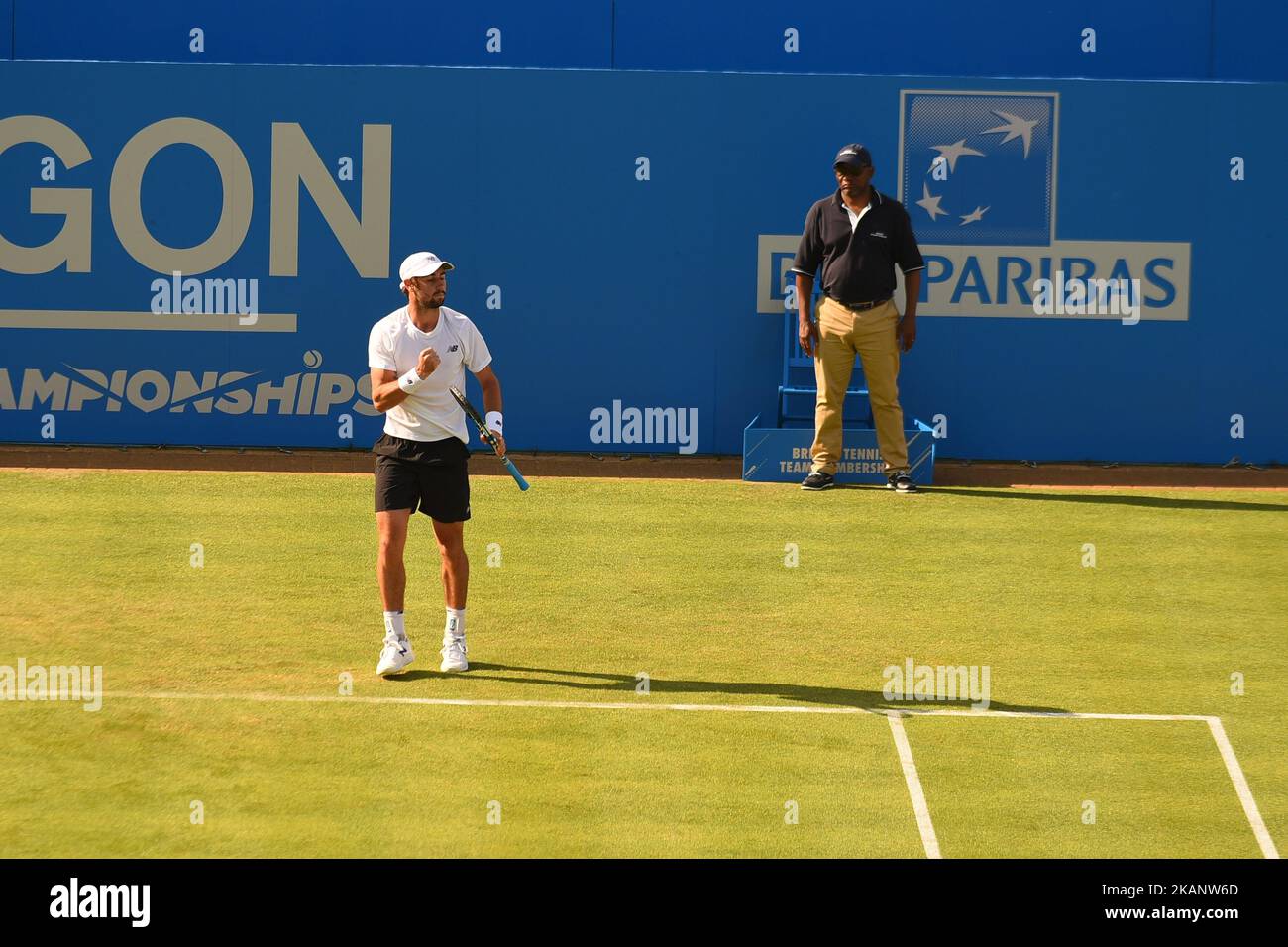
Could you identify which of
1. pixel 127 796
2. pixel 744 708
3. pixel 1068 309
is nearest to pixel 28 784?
pixel 127 796

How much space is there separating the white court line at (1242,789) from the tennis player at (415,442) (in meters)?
3.51

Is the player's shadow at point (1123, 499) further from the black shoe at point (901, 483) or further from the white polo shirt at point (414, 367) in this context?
the white polo shirt at point (414, 367)

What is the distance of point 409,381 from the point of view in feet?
26.9

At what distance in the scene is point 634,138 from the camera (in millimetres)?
14461

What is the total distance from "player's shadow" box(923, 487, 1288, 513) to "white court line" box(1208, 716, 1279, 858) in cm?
506

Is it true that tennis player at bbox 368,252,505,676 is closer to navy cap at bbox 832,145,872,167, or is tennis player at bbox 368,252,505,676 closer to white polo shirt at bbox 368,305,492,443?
white polo shirt at bbox 368,305,492,443

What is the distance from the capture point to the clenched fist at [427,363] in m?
8.12

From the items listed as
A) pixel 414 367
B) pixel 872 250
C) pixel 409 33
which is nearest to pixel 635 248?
pixel 872 250

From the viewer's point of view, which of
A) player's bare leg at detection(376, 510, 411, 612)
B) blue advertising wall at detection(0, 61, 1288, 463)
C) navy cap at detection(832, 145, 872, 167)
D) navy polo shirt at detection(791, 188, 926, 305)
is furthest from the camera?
blue advertising wall at detection(0, 61, 1288, 463)

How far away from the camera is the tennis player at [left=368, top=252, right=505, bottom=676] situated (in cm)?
837

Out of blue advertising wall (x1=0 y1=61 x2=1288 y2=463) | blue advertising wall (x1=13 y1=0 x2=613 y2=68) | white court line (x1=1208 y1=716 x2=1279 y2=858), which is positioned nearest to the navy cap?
blue advertising wall (x1=0 y1=61 x2=1288 y2=463)

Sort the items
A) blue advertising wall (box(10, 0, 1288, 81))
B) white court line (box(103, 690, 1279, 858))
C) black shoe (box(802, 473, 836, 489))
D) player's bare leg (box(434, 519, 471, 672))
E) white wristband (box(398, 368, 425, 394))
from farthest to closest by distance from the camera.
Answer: blue advertising wall (box(10, 0, 1288, 81)) < black shoe (box(802, 473, 836, 489)) < player's bare leg (box(434, 519, 471, 672)) < white wristband (box(398, 368, 425, 394)) < white court line (box(103, 690, 1279, 858))
